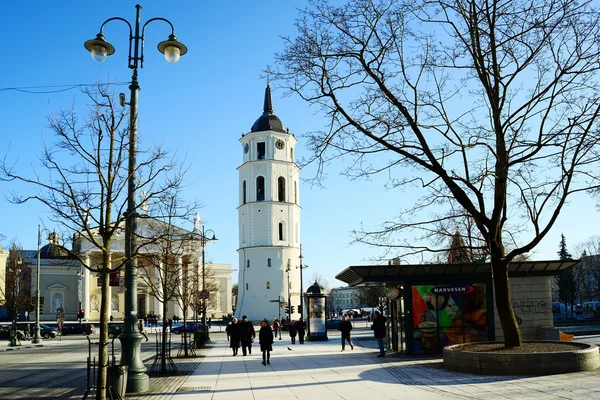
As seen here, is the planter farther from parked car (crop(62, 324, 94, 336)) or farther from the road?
parked car (crop(62, 324, 94, 336))

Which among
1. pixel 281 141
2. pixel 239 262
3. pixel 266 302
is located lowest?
pixel 266 302

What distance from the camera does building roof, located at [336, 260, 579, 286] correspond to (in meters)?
23.1

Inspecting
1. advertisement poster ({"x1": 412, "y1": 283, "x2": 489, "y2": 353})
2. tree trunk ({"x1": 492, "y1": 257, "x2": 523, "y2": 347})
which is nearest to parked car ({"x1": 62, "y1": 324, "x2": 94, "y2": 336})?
advertisement poster ({"x1": 412, "y1": 283, "x2": 489, "y2": 353})

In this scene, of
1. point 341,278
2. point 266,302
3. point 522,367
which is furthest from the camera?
point 266,302

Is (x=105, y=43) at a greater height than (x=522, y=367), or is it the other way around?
(x=105, y=43)

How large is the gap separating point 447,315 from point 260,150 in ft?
242

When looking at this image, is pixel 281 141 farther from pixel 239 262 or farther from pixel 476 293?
pixel 476 293

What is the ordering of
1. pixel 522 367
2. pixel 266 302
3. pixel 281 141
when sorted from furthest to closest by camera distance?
pixel 281 141
pixel 266 302
pixel 522 367

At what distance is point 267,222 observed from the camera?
9138cm

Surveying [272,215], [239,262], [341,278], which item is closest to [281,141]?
[272,215]

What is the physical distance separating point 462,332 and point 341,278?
6413 millimetres

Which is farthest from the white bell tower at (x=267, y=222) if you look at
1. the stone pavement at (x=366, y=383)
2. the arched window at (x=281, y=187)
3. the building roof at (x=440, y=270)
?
the stone pavement at (x=366, y=383)

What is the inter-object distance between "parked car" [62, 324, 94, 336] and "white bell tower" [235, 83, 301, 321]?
83.5ft

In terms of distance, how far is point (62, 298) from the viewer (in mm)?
99812
